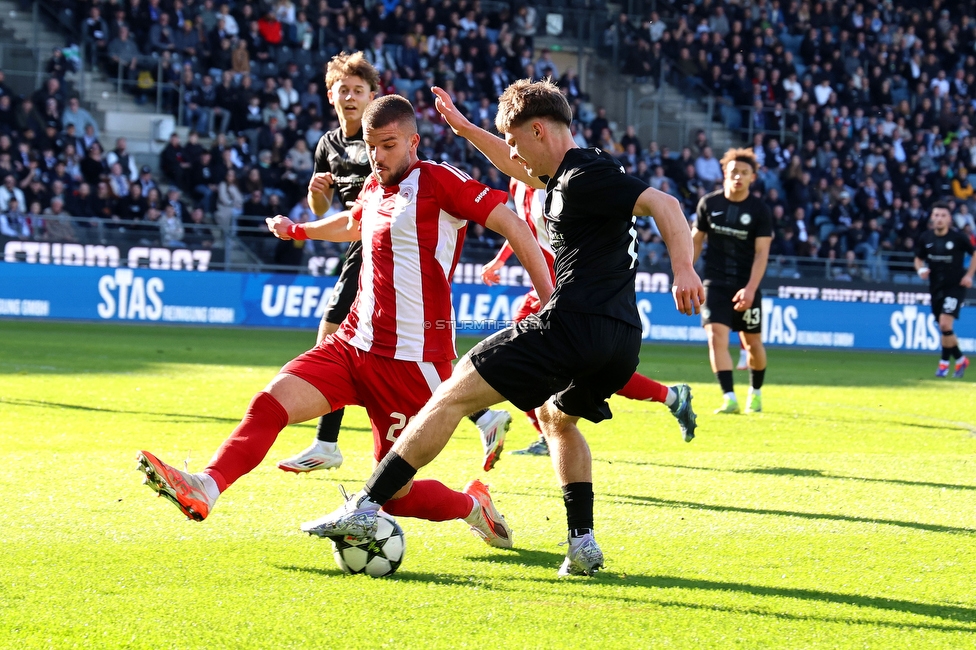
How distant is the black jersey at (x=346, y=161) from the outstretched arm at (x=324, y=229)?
172 cm

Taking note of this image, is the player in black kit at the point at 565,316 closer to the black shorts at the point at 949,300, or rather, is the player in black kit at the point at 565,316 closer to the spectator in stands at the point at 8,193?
the black shorts at the point at 949,300

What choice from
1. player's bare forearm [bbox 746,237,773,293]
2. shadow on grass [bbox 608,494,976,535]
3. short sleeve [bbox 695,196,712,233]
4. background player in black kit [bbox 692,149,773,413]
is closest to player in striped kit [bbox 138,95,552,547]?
shadow on grass [bbox 608,494,976,535]

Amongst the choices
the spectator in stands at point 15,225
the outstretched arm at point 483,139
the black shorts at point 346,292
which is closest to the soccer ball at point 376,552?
the outstretched arm at point 483,139

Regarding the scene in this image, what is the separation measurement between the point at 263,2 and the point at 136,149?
5375 millimetres

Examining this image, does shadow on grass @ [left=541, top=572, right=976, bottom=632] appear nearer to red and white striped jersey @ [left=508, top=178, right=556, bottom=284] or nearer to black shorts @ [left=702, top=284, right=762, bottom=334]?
red and white striped jersey @ [left=508, top=178, right=556, bottom=284]

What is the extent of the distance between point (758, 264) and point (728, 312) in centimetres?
61

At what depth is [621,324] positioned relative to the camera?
15.5ft

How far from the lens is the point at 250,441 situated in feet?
16.0

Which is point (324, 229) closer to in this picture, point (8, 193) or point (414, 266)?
point (414, 266)

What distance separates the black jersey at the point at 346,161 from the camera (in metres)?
7.85

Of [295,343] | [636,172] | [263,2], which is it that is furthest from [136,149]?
[636,172]

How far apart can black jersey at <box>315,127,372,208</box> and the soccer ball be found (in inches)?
138

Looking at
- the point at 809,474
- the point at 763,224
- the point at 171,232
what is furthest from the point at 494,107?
the point at 809,474

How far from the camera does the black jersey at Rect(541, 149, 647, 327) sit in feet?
15.2
